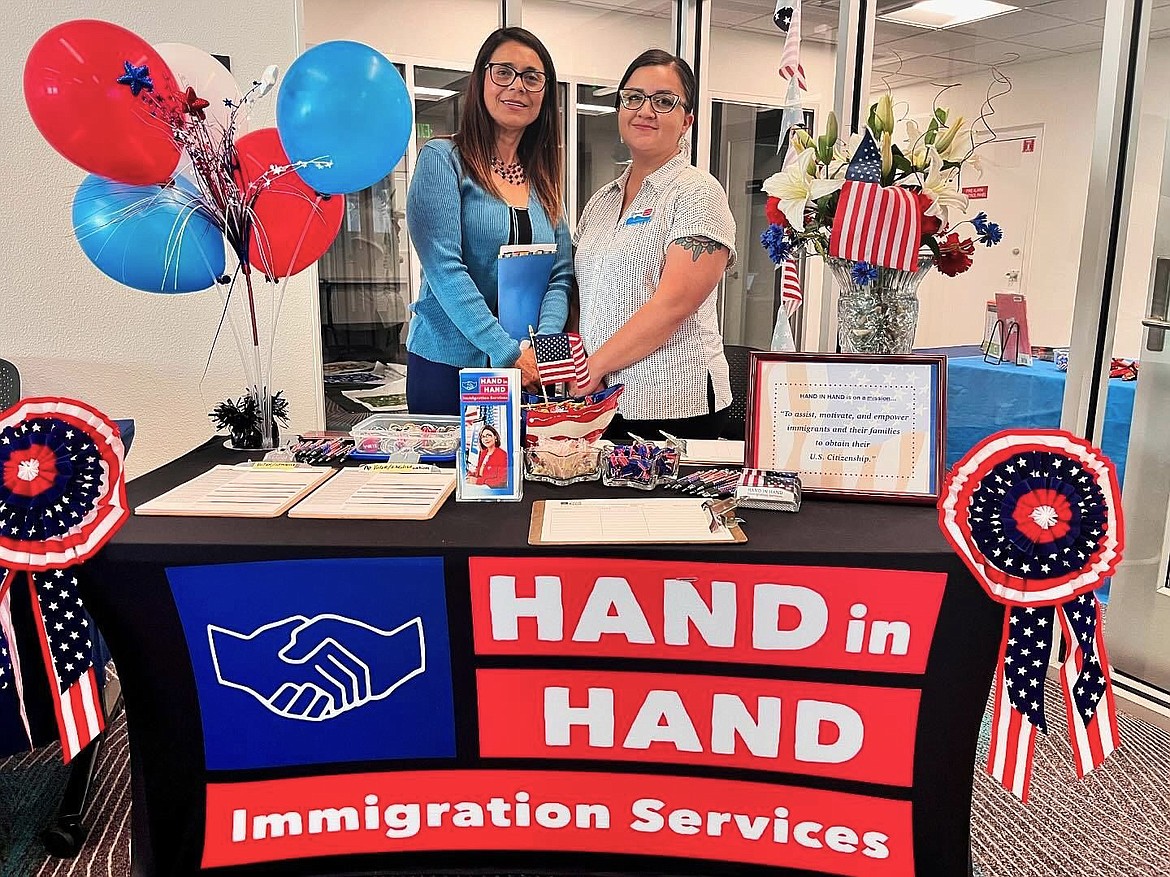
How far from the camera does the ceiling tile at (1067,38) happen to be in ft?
8.55

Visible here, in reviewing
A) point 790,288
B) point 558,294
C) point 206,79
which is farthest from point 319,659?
point 558,294

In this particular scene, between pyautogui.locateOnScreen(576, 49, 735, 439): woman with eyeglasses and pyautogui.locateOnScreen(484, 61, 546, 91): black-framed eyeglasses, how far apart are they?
0.30m

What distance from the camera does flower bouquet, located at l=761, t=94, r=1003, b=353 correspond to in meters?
1.61

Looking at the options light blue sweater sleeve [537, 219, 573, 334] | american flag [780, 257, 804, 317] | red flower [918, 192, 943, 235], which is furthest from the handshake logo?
light blue sweater sleeve [537, 219, 573, 334]

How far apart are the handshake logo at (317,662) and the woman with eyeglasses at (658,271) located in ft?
5.08

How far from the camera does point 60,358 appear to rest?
305cm

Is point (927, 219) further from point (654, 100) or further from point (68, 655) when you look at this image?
point (68, 655)

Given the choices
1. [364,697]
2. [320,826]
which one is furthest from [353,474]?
[320,826]

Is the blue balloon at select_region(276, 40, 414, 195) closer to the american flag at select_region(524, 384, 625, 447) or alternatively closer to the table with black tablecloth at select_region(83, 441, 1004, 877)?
the american flag at select_region(524, 384, 625, 447)

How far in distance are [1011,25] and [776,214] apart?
1746mm

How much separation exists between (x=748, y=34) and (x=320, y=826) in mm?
3501

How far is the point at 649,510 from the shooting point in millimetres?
1575

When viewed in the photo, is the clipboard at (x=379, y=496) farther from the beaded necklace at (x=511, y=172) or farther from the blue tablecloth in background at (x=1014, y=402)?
the blue tablecloth in background at (x=1014, y=402)

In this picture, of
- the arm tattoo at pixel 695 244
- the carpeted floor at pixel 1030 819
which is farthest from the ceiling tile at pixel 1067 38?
the carpeted floor at pixel 1030 819
